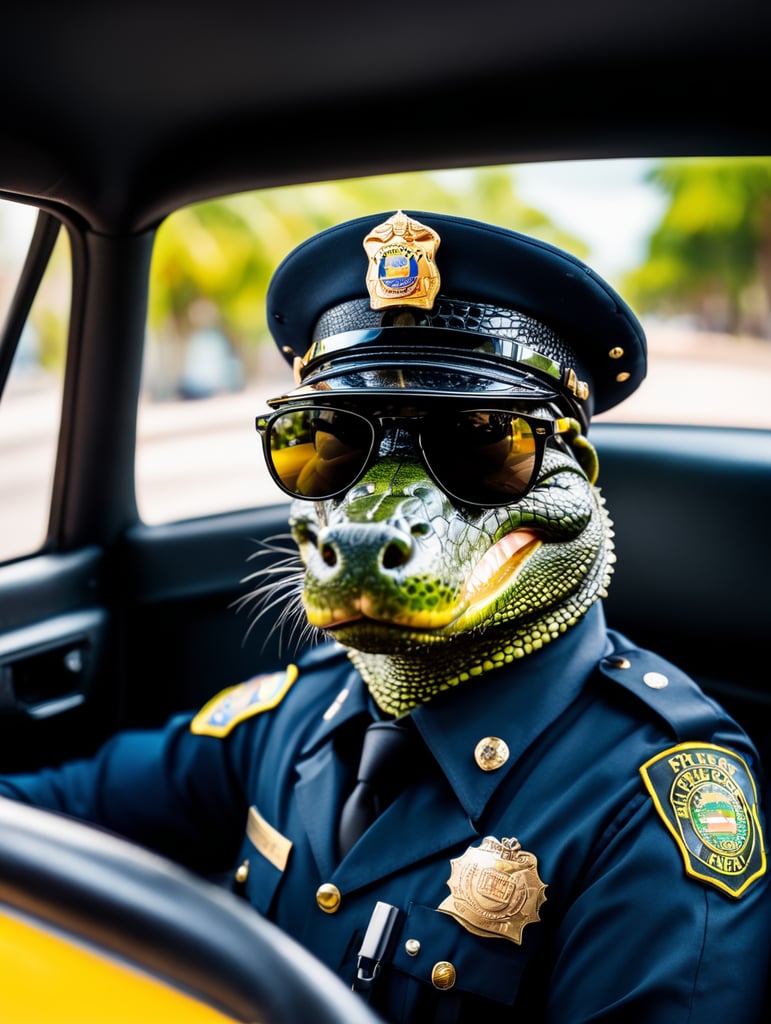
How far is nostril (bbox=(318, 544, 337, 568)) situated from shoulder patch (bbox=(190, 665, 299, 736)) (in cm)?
69

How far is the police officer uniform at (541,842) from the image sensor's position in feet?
3.93

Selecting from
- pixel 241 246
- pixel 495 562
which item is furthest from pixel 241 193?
pixel 241 246

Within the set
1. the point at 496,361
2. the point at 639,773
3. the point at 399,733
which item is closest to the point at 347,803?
the point at 399,733

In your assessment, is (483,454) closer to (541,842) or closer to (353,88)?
(541,842)

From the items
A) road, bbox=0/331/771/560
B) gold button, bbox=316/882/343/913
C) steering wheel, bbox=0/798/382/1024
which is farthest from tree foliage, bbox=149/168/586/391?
steering wheel, bbox=0/798/382/1024

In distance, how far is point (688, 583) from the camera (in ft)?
6.77

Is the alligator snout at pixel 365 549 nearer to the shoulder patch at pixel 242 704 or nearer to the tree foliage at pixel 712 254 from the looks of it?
the shoulder patch at pixel 242 704

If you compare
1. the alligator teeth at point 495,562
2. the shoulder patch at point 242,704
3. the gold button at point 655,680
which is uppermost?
the alligator teeth at point 495,562

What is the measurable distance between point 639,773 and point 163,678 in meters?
1.45

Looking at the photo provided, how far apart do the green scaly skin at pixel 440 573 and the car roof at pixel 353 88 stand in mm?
650

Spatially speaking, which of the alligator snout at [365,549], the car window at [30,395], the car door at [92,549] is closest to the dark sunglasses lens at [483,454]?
the alligator snout at [365,549]

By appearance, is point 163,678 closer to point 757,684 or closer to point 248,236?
point 757,684

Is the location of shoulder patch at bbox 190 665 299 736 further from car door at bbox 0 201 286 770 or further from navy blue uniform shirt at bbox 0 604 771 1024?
car door at bbox 0 201 286 770

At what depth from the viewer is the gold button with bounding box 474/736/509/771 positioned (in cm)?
141
